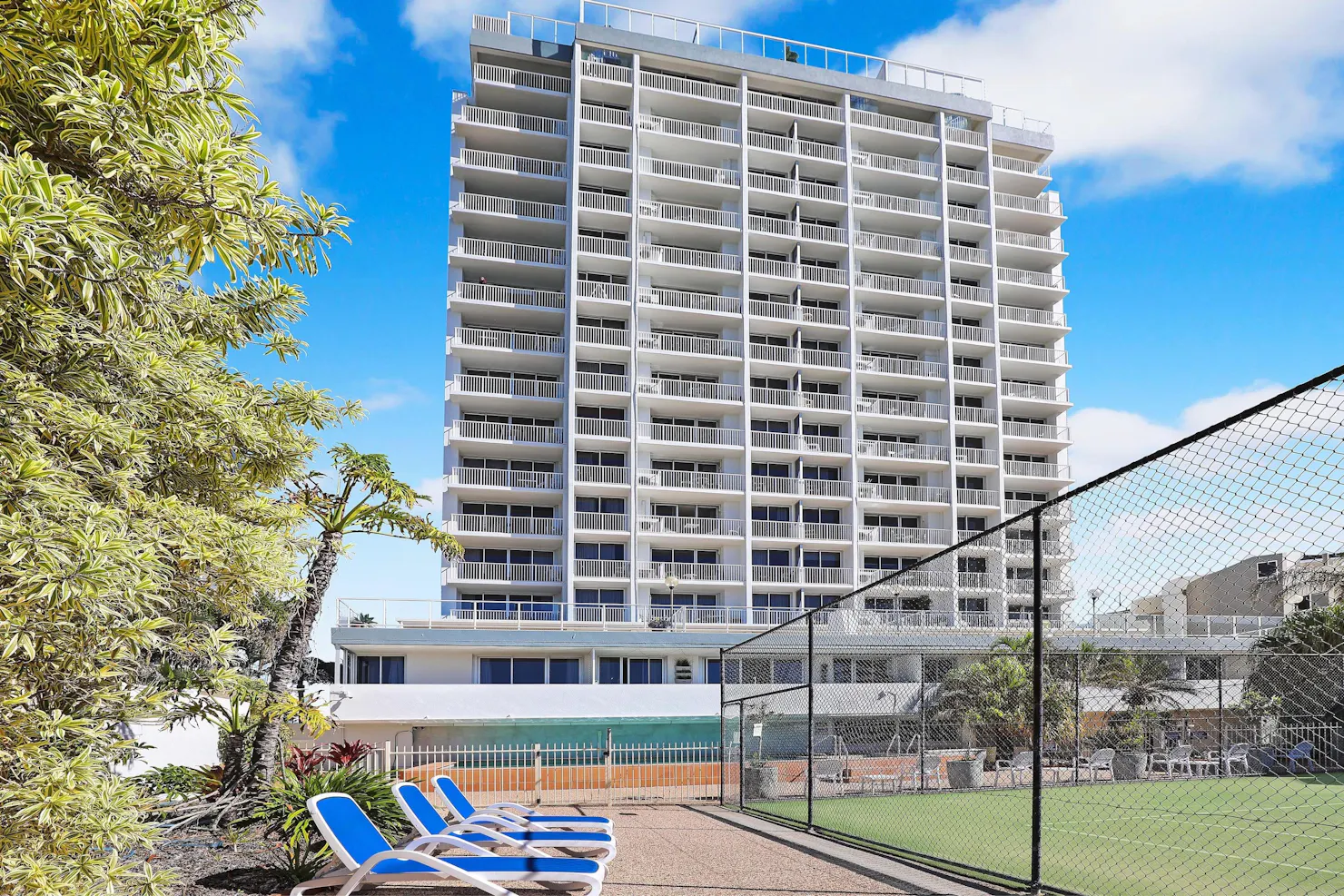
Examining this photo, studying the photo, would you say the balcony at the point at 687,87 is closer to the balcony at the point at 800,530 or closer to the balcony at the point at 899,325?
the balcony at the point at 899,325

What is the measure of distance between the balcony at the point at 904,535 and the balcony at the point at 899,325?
31.2ft

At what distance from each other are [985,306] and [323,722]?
43.3 m

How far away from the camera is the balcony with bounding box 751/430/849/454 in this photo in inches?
1688

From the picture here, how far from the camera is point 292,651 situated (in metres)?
11.9

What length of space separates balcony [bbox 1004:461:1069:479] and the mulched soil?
1719 inches

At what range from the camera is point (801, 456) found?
43.7 m

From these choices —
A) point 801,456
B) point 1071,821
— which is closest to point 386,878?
point 1071,821

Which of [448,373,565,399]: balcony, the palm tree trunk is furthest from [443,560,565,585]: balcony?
the palm tree trunk

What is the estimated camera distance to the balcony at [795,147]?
45531mm

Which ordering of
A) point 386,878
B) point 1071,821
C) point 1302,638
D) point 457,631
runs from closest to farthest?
point 386,878 → point 1071,821 → point 1302,638 → point 457,631

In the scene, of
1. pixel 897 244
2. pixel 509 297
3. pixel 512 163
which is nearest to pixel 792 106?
pixel 897 244

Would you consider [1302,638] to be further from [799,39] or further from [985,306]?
[799,39]

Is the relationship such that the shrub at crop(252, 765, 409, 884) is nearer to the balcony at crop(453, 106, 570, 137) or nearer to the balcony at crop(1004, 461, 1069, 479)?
the balcony at crop(453, 106, 570, 137)

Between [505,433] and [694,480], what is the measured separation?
847 centimetres
